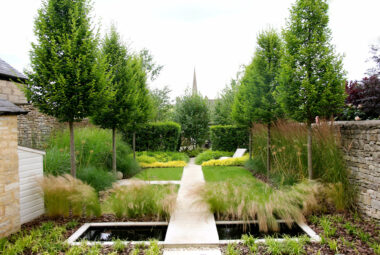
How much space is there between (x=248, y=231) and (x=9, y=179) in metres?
4.08

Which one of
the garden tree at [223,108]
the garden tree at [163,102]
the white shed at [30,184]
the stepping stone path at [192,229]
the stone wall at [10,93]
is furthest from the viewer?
the garden tree at [163,102]

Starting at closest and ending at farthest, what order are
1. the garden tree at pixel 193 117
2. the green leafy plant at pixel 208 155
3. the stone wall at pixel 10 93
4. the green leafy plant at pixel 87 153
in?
the green leafy plant at pixel 87 153
the stone wall at pixel 10 93
the green leafy plant at pixel 208 155
the garden tree at pixel 193 117

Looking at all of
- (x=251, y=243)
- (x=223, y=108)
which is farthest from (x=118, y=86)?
(x=223, y=108)

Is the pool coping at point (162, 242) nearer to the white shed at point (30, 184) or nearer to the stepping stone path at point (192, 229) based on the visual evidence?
the stepping stone path at point (192, 229)

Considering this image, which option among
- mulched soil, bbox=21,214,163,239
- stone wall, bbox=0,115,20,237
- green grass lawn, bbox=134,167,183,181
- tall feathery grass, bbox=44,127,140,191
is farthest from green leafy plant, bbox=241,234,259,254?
green grass lawn, bbox=134,167,183,181

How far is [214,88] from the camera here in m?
19.9

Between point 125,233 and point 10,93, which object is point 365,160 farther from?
point 10,93

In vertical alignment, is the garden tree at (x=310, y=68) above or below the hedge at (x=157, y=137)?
above

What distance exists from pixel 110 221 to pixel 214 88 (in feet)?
54.6

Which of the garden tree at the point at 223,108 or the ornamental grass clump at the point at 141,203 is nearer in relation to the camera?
the ornamental grass clump at the point at 141,203

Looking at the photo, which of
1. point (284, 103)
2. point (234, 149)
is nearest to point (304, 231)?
point (284, 103)

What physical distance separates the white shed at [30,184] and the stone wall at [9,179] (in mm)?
263

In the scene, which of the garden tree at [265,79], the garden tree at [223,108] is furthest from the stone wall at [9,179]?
the garden tree at [223,108]

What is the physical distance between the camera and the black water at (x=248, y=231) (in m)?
3.82
